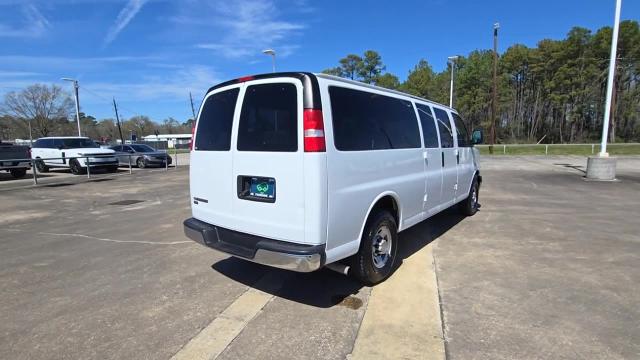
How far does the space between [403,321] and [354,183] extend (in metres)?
1.33

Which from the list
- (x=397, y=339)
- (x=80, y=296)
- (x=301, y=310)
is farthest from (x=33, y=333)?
(x=397, y=339)

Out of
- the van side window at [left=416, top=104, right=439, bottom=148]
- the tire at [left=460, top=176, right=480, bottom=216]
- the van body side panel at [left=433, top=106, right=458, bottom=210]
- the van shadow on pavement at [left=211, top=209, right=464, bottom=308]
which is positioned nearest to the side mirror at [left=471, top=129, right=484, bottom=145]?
the tire at [left=460, top=176, right=480, bottom=216]

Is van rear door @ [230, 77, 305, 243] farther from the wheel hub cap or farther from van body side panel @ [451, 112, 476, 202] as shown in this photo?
van body side panel @ [451, 112, 476, 202]

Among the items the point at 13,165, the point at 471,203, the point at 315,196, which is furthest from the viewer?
the point at 13,165

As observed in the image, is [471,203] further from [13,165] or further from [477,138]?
[13,165]

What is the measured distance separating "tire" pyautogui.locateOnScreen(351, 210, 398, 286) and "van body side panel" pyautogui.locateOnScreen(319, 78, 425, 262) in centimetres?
21

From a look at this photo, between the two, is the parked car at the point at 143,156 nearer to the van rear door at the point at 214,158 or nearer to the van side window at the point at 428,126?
the van rear door at the point at 214,158

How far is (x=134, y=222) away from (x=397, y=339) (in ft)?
19.9

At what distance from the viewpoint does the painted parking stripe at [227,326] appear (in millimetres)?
2752

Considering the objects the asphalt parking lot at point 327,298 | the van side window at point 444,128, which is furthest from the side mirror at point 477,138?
the asphalt parking lot at point 327,298

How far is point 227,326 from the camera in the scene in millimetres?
3123

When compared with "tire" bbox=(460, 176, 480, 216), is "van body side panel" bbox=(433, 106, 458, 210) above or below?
above

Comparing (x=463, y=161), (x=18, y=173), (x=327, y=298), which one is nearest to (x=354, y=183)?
(x=327, y=298)

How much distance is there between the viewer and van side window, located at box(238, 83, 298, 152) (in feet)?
10.4
